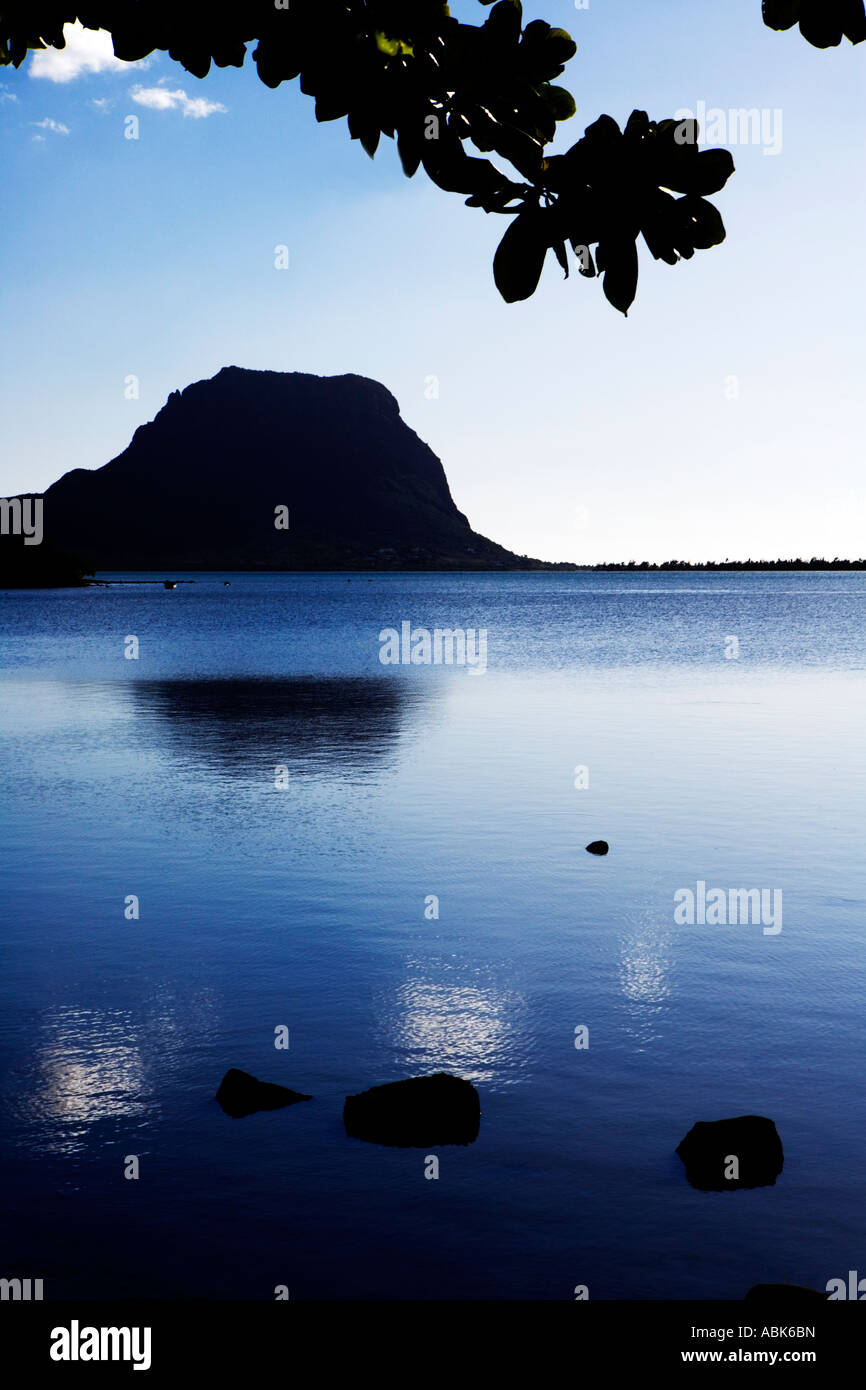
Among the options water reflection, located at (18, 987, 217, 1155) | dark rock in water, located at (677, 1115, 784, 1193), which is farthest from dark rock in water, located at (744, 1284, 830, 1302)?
water reflection, located at (18, 987, 217, 1155)

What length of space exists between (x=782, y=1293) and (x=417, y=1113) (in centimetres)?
299

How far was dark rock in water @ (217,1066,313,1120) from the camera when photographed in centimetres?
859

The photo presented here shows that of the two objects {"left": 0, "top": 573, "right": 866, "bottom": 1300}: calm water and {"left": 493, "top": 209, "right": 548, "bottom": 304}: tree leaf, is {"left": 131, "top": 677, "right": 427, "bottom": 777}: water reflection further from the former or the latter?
{"left": 493, "top": 209, "right": 548, "bottom": 304}: tree leaf

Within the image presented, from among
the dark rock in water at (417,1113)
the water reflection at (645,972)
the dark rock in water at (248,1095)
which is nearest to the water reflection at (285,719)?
the water reflection at (645,972)

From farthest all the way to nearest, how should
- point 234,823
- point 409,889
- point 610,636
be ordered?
point 610,636
point 234,823
point 409,889

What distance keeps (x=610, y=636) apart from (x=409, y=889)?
245ft

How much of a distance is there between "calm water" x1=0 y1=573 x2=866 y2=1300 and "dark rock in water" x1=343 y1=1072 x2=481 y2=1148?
0.43 ft

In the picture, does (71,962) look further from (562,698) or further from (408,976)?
(562,698)

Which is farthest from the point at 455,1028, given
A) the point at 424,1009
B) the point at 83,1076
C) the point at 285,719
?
the point at 285,719

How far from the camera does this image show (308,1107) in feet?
28.5

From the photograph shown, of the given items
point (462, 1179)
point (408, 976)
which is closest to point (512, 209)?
point (462, 1179)

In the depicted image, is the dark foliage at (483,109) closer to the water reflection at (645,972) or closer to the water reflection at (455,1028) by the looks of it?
the water reflection at (455,1028)

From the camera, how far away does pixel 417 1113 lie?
8312 millimetres

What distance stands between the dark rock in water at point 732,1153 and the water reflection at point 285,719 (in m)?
15.9
